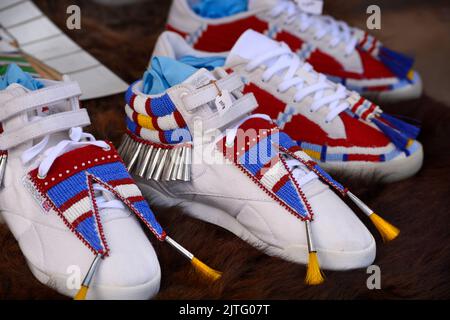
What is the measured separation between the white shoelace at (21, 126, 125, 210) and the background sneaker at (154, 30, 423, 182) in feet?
0.74

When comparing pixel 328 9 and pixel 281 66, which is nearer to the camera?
pixel 281 66

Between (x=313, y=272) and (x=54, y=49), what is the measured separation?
82 cm

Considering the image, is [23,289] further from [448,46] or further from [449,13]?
[449,13]

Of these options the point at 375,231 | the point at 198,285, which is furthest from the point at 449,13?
the point at 198,285

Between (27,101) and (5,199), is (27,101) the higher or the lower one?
the higher one

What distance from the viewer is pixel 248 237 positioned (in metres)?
0.76

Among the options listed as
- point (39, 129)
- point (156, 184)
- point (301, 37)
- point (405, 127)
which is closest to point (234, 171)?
point (156, 184)

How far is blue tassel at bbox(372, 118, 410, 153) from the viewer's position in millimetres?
918

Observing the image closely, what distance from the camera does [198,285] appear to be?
67cm

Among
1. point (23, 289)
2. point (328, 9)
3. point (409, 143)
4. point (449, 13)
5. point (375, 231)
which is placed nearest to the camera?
point (23, 289)

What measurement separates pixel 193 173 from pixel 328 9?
80 cm

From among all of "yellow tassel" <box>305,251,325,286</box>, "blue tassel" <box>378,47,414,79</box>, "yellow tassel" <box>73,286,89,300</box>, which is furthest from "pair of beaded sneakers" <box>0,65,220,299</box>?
"blue tassel" <box>378,47,414,79</box>

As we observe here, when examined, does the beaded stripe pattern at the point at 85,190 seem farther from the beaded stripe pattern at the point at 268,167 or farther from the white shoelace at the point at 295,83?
the white shoelace at the point at 295,83

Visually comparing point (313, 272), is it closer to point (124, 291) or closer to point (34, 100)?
point (124, 291)
